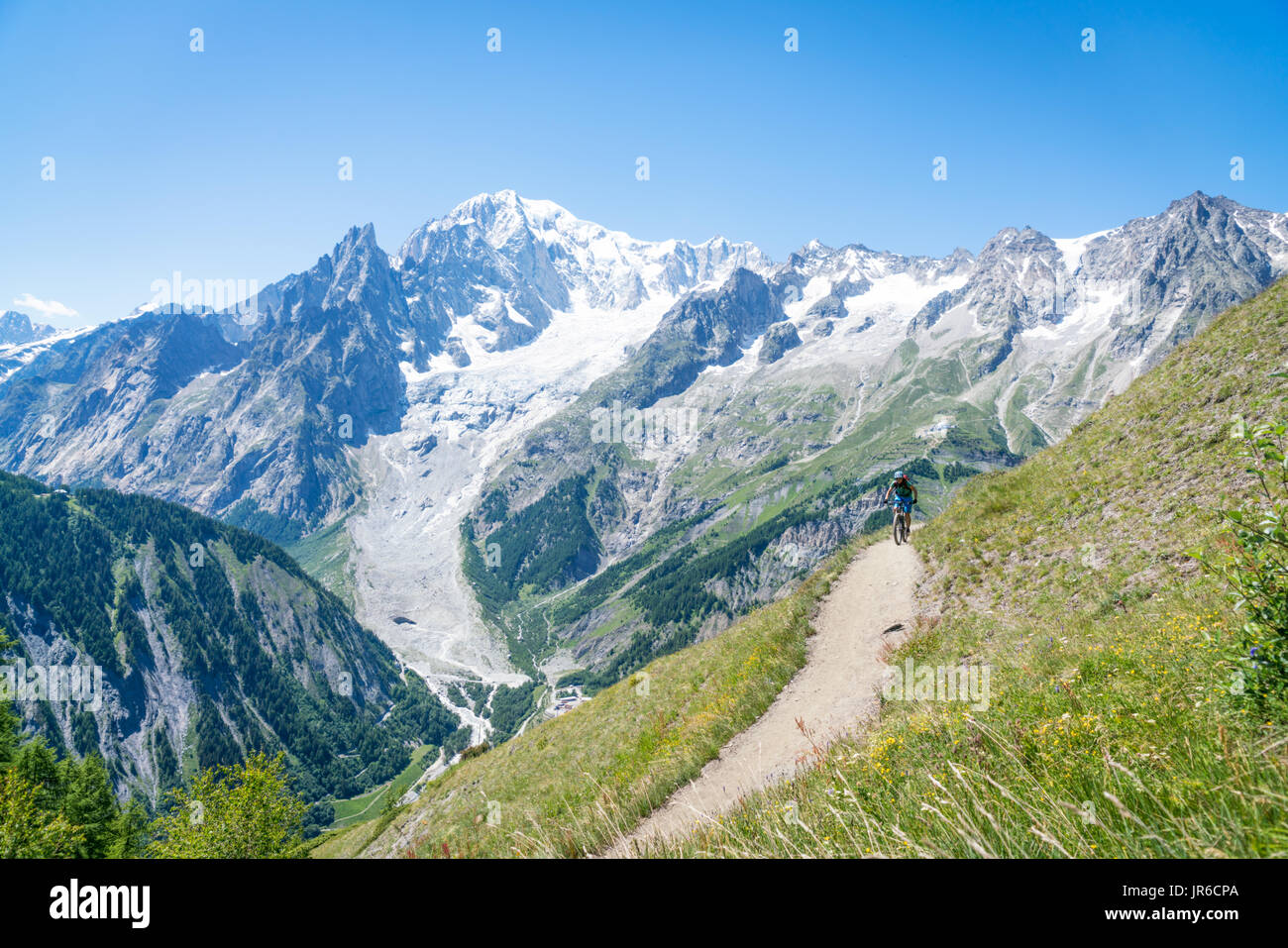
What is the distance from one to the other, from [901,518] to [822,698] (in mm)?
13895

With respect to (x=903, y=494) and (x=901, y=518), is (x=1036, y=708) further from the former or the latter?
(x=901, y=518)

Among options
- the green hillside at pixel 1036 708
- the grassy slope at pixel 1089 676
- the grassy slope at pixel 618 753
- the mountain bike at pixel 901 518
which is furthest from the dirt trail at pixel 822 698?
the mountain bike at pixel 901 518

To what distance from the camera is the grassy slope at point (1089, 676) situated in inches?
162

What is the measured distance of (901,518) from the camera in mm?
26562

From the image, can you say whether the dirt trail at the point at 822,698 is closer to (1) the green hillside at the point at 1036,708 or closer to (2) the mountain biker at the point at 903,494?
(1) the green hillside at the point at 1036,708

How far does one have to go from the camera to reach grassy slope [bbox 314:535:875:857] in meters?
13.3

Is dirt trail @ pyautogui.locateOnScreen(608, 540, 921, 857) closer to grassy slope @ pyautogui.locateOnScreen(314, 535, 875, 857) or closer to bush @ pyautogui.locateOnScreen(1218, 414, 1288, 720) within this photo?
grassy slope @ pyautogui.locateOnScreen(314, 535, 875, 857)

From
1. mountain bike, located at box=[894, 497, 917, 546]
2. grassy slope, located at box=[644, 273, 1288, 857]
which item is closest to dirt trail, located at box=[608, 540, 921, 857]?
grassy slope, located at box=[644, 273, 1288, 857]

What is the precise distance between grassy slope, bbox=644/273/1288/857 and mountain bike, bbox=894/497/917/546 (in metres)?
1.57

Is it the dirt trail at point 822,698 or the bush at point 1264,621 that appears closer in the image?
the bush at point 1264,621

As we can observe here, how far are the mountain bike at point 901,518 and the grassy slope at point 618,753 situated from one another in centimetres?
220

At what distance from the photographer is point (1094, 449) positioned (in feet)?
70.2
